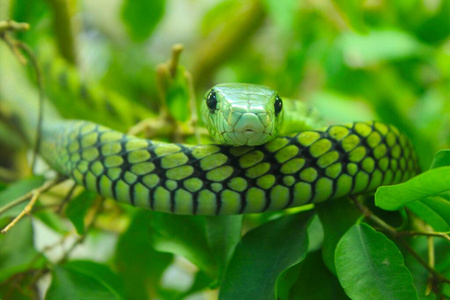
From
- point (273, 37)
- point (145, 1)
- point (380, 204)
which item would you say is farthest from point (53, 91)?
point (273, 37)

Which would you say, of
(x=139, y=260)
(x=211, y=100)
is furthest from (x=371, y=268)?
(x=139, y=260)

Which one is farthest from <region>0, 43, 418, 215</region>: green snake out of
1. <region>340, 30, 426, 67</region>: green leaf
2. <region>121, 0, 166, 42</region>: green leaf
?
<region>121, 0, 166, 42</region>: green leaf

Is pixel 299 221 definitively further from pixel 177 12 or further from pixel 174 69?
pixel 177 12

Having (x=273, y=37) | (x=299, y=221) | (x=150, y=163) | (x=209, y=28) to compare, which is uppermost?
(x=150, y=163)

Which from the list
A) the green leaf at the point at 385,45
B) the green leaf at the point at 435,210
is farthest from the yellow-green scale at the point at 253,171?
the green leaf at the point at 385,45

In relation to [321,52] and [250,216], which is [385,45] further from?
[250,216]

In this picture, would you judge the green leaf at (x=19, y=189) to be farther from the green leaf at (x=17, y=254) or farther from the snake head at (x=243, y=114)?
the snake head at (x=243, y=114)
